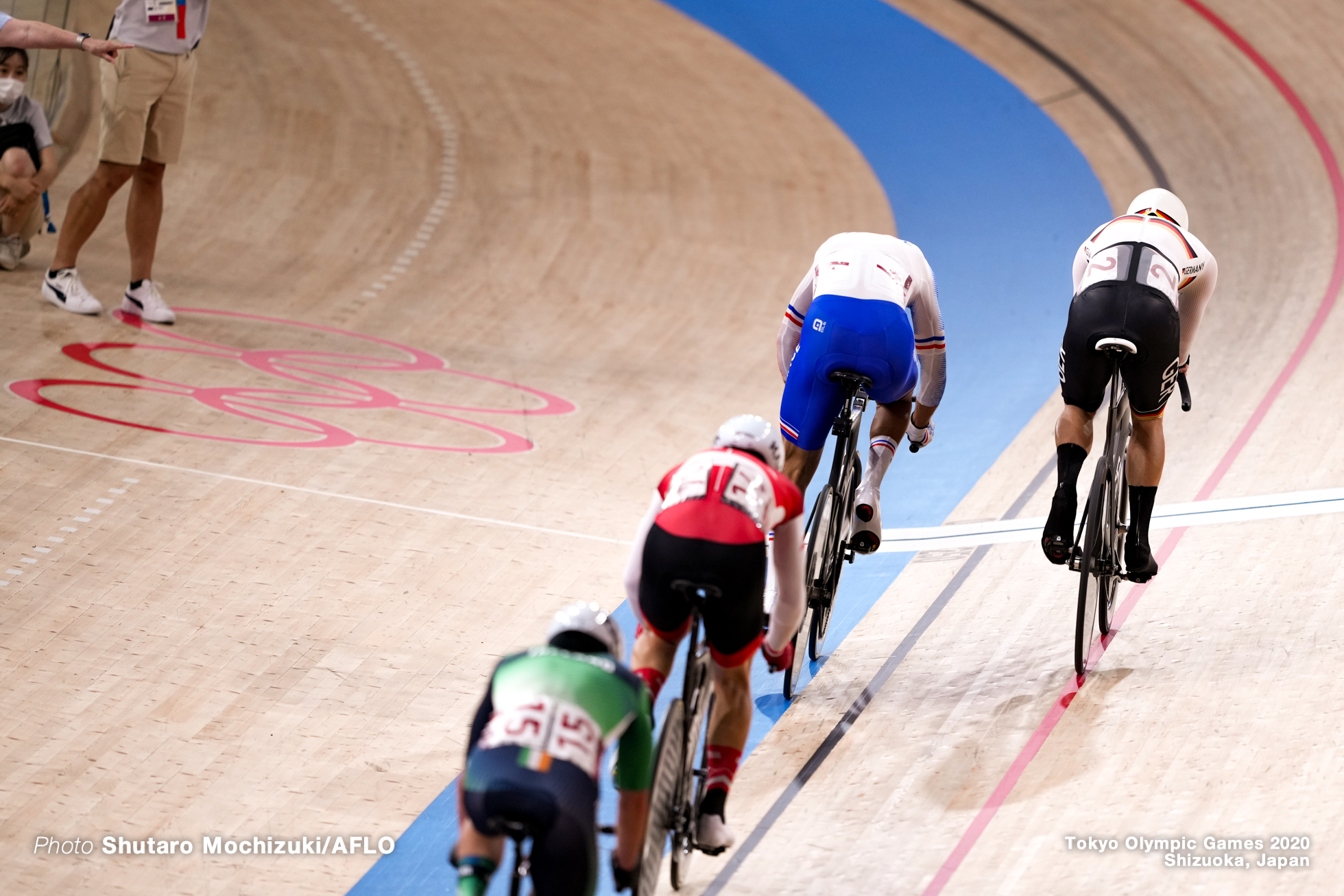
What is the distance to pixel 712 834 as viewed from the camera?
3008mm

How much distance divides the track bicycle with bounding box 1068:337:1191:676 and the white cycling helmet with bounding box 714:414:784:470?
115 cm

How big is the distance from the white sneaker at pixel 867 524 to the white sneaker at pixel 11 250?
183 inches

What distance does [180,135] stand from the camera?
20.6 ft

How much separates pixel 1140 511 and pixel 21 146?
5.12m

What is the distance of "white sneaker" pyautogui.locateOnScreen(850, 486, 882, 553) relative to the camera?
13.5 ft

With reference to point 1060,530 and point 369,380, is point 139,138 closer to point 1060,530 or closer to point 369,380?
point 369,380

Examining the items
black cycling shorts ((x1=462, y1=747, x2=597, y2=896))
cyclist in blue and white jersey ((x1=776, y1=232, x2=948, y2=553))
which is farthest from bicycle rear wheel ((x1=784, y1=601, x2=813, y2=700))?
black cycling shorts ((x1=462, y1=747, x2=597, y2=896))

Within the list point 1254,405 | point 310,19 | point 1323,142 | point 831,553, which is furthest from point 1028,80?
point 831,553

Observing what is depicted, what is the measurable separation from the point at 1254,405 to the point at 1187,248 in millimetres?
2185

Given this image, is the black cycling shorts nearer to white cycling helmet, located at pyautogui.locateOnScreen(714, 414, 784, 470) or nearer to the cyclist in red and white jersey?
the cyclist in red and white jersey

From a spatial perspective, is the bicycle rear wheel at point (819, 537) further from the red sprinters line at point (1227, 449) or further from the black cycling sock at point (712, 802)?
the black cycling sock at point (712, 802)

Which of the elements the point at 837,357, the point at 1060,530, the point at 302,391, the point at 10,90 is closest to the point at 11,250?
the point at 10,90

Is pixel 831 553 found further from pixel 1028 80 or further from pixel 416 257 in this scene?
pixel 1028 80

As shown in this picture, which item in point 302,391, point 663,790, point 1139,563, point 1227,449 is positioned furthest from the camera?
point 302,391
